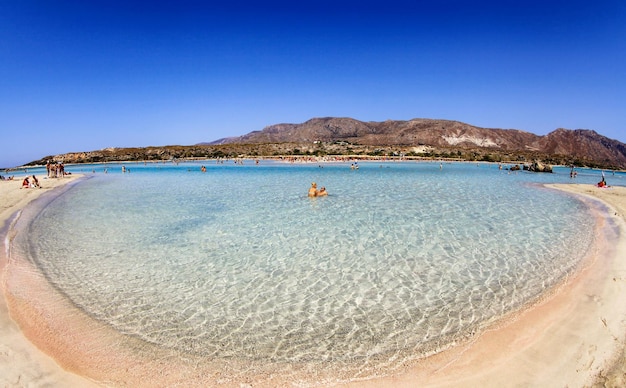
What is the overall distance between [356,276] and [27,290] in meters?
6.97

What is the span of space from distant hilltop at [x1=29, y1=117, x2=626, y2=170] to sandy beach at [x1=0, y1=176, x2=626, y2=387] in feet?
258

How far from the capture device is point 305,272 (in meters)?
7.84

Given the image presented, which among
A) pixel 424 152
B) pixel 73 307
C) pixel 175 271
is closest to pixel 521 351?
pixel 175 271

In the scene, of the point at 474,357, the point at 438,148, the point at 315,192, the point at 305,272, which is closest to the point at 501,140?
the point at 438,148

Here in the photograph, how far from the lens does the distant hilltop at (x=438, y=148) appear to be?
285 ft

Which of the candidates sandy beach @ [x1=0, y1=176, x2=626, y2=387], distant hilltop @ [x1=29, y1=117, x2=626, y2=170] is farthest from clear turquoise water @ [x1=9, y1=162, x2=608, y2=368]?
distant hilltop @ [x1=29, y1=117, x2=626, y2=170]

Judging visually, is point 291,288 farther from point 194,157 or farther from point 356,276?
point 194,157

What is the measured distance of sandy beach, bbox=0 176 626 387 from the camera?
4156mm

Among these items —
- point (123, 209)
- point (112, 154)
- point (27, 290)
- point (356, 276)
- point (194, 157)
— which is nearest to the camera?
point (27, 290)

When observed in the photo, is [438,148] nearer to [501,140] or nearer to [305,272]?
[501,140]

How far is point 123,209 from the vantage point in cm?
1652

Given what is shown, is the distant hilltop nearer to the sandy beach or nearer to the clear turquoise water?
the clear turquoise water

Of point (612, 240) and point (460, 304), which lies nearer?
point (460, 304)

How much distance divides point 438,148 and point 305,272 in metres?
101
